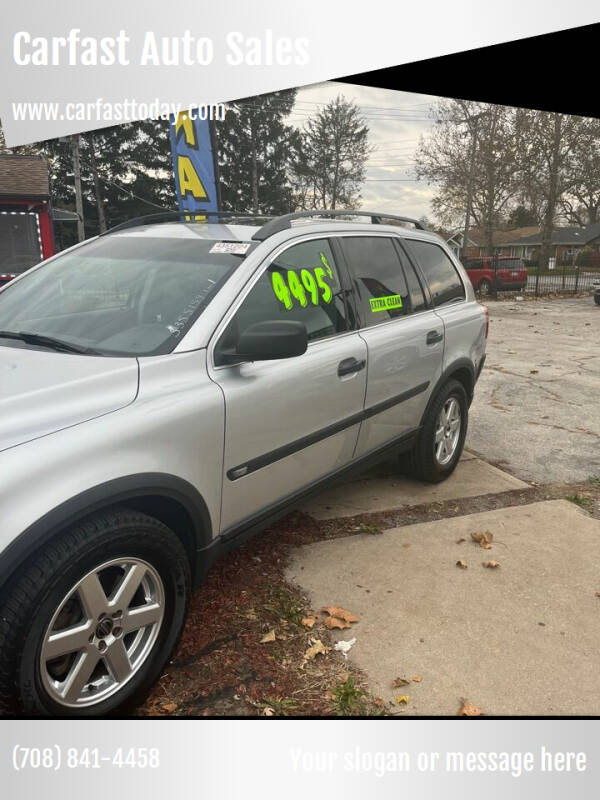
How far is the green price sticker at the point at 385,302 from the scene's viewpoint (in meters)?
3.76

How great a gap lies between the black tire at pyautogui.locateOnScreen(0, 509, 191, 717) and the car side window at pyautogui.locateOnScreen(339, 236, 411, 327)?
1.89m

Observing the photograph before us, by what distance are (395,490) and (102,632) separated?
2812mm

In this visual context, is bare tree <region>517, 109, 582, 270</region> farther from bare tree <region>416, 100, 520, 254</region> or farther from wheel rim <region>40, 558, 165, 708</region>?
wheel rim <region>40, 558, 165, 708</region>

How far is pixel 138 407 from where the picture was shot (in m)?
2.27

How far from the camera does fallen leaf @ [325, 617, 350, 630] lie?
2.96m

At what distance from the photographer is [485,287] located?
2528 centimetres

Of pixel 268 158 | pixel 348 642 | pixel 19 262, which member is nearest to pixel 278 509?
pixel 348 642

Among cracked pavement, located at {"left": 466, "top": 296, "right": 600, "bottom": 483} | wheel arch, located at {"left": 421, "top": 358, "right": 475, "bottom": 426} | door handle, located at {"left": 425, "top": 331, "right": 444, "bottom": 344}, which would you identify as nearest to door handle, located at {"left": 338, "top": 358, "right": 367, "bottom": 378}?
door handle, located at {"left": 425, "top": 331, "right": 444, "bottom": 344}

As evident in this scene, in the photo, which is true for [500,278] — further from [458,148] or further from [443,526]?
[443,526]

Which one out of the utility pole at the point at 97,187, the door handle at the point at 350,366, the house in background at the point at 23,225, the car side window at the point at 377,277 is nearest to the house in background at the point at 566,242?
the utility pole at the point at 97,187

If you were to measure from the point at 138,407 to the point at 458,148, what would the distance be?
3238 cm

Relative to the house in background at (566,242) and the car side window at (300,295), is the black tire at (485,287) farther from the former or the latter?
the house in background at (566,242)

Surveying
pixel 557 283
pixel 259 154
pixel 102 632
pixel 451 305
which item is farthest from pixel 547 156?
pixel 102 632

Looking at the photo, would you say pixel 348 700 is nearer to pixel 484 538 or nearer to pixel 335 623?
→ pixel 335 623
